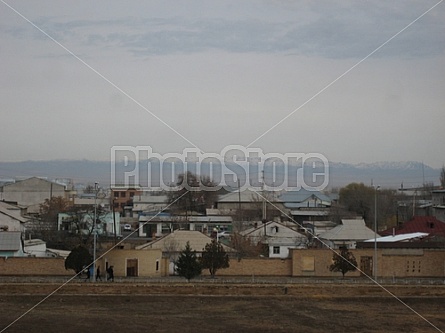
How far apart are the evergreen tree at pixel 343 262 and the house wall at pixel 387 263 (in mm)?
564

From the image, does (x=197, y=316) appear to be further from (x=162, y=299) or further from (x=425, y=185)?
(x=425, y=185)

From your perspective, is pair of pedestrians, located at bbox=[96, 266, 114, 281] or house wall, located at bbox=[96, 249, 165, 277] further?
house wall, located at bbox=[96, 249, 165, 277]

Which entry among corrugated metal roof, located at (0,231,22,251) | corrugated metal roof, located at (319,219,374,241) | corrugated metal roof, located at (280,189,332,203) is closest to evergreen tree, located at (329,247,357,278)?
corrugated metal roof, located at (319,219,374,241)

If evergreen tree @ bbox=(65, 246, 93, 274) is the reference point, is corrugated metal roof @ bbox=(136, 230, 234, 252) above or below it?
above

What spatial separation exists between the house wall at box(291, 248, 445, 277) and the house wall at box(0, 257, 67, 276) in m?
9.00

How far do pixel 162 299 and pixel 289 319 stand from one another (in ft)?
16.2

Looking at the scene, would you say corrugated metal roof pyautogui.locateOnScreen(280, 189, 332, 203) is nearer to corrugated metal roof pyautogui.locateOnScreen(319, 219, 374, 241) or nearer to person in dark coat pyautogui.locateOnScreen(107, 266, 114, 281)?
corrugated metal roof pyautogui.locateOnScreen(319, 219, 374, 241)

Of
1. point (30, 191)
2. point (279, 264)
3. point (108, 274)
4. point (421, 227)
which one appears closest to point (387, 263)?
point (279, 264)

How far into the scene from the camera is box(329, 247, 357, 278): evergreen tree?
3106cm

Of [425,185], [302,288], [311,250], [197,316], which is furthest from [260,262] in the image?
[425,185]

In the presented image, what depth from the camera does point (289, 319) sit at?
70.2 feet

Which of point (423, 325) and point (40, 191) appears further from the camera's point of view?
point (40, 191)

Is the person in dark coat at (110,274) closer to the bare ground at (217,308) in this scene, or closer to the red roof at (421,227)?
the bare ground at (217,308)

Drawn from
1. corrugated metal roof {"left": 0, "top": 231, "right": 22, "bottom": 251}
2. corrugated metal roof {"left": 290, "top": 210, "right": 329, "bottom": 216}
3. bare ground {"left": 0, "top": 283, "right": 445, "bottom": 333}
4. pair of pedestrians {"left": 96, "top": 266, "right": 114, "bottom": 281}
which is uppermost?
corrugated metal roof {"left": 290, "top": 210, "right": 329, "bottom": 216}
